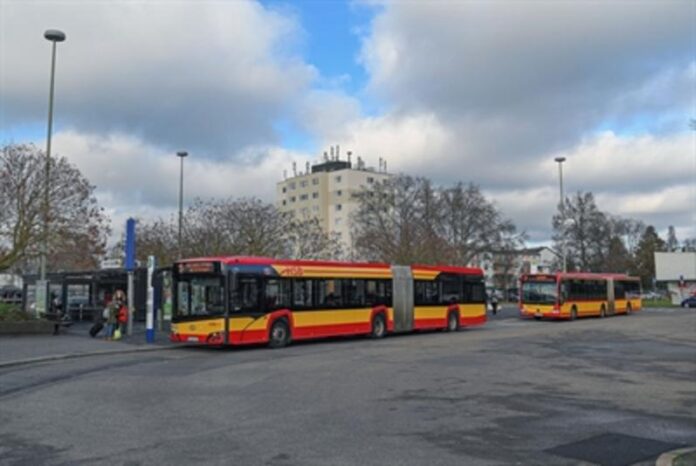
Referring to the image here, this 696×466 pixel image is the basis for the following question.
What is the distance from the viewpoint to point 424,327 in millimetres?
32062

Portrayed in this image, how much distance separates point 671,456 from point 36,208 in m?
23.3

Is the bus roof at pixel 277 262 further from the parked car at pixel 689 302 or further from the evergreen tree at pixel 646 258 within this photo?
the evergreen tree at pixel 646 258

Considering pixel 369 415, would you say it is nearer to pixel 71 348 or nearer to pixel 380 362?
pixel 380 362

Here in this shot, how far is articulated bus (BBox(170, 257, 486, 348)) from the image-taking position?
22.7 metres

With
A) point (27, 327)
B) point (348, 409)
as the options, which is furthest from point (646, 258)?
point (348, 409)

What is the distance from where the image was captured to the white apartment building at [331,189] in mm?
128500

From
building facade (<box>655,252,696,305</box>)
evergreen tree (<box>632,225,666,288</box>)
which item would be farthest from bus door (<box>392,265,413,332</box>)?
evergreen tree (<box>632,225,666,288</box>)

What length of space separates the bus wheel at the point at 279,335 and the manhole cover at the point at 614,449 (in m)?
15.7

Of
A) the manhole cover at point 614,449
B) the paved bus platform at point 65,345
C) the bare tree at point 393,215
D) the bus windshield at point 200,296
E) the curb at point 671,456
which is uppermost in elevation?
the bare tree at point 393,215

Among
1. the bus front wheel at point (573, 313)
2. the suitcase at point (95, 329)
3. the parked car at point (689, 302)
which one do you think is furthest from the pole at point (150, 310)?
the parked car at point (689, 302)

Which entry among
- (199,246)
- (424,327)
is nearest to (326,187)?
(199,246)

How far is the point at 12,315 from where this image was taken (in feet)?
85.8

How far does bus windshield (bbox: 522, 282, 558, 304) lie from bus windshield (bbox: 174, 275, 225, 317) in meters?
27.9

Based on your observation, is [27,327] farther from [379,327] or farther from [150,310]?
[379,327]
